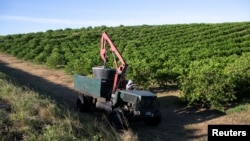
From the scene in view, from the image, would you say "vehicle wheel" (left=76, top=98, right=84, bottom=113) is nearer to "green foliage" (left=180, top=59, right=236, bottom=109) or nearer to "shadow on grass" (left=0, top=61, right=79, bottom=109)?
"shadow on grass" (left=0, top=61, right=79, bottom=109)

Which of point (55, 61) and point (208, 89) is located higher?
point (208, 89)

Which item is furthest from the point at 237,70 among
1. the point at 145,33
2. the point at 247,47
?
the point at 145,33

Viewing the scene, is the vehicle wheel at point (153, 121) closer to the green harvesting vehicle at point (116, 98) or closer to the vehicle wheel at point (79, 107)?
the green harvesting vehicle at point (116, 98)

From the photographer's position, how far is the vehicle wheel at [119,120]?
12391mm

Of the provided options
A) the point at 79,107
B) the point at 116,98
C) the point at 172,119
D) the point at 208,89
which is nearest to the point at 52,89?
the point at 79,107

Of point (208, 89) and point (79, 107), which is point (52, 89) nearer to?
point (79, 107)

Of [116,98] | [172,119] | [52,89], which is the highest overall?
[116,98]

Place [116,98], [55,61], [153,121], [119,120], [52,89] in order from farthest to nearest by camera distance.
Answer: [55,61] < [52,89] < [116,98] < [153,121] < [119,120]

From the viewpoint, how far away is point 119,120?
12.5 metres

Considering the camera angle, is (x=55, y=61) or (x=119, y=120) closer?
(x=119, y=120)

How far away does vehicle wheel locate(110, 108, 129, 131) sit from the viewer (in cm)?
1239

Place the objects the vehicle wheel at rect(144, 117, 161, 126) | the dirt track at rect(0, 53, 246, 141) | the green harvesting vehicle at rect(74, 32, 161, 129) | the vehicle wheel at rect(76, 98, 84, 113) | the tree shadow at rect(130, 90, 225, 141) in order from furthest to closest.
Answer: the vehicle wheel at rect(76, 98, 84, 113)
the vehicle wheel at rect(144, 117, 161, 126)
the green harvesting vehicle at rect(74, 32, 161, 129)
the dirt track at rect(0, 53, 246, 141)
the tree shadow at rect(130, 90, 225, 141)

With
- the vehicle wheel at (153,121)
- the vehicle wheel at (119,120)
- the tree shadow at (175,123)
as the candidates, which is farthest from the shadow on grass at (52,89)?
the tree shadow at (175,123)

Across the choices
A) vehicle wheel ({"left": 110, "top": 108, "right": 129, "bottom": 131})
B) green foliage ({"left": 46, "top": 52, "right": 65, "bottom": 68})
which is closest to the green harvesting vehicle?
vehicle wheel ({"left": 110, "top": 108, "right": 129, "bottom": 131})
